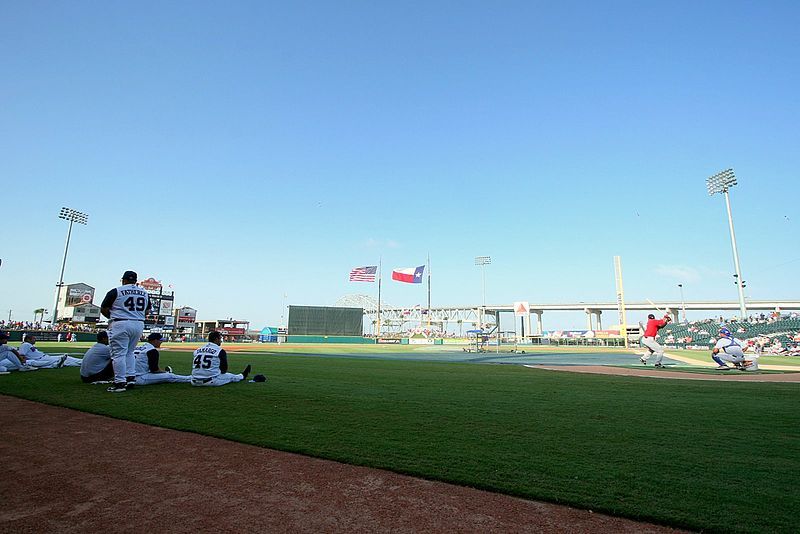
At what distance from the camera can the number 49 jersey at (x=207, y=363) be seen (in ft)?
26.1

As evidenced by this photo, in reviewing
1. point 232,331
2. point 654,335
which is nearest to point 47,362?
point 654,335

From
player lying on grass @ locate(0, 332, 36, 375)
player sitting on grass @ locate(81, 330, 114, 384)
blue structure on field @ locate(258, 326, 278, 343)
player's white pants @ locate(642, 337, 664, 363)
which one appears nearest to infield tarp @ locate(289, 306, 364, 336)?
blue structure on field @ locate(258, 326, 278, 343)

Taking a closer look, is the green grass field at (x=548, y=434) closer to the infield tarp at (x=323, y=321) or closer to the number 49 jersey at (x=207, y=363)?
the number 49 jersey at (x=207, y=363)

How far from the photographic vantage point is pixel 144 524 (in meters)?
2.47

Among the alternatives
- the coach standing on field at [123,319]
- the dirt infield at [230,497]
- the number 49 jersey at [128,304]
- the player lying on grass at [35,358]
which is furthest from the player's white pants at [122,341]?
the player lying on grass at [35,358]

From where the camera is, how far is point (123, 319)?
7.15m

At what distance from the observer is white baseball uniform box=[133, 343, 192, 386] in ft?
26.4

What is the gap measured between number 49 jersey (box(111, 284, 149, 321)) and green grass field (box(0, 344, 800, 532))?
130 centimetres

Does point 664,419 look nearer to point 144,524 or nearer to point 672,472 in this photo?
point 672,472

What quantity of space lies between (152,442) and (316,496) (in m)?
2.32

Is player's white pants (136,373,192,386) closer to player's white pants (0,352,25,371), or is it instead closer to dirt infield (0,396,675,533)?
dirt infield (0,396,675,533)

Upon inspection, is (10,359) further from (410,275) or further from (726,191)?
(410,275)

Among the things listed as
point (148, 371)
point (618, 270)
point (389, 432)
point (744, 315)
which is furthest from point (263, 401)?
point (618, 270)

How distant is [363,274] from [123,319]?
183 feet
